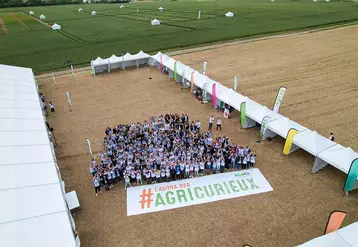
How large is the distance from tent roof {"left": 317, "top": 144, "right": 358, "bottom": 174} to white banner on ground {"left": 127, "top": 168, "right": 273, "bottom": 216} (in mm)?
3381

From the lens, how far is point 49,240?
9.49 metres

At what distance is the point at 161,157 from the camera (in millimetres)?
15031

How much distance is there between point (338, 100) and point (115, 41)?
114 ft

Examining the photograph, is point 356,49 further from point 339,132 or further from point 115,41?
point 115,41

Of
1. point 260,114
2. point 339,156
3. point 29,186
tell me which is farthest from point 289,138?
point 29,186

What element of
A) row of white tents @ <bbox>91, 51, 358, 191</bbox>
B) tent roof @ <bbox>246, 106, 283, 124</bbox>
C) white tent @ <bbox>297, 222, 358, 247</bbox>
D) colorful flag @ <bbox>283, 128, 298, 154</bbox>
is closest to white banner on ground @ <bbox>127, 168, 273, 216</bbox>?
colorful flag @ <bbox>283, 128, 298, 154</bbox>

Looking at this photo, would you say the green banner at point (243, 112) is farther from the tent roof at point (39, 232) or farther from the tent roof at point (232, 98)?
the tent roof at point (39, 232)

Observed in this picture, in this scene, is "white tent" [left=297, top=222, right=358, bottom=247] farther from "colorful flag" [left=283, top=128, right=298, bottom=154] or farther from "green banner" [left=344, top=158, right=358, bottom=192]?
"colorful flag" [left=283, top=128, right=298, bottom=154]

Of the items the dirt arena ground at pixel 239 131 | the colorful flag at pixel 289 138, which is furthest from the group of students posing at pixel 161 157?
the colorful flag at pixel 289 138

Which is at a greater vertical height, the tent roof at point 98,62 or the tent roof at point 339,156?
the tent roof at point 98,62

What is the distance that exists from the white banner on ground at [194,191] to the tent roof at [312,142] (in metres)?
2.98

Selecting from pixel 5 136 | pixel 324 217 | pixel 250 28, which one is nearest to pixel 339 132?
pixel 324 217

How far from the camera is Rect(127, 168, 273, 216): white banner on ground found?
43.1ft

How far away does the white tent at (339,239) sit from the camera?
9374 mm
